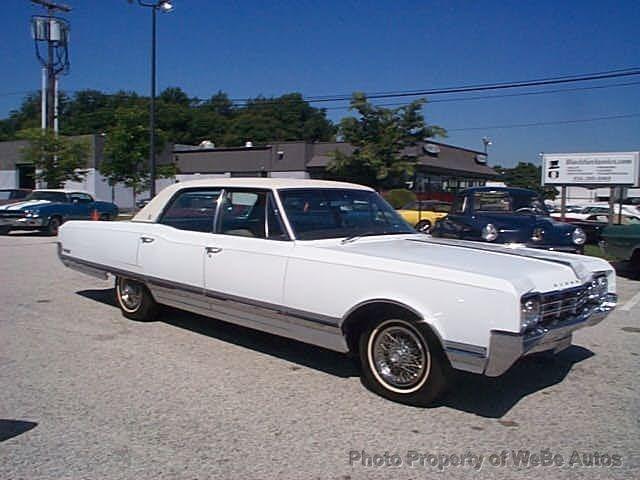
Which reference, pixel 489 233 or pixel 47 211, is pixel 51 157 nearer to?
pixel 47 211

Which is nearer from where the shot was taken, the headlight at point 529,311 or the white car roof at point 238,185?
the headlight at point 529,311

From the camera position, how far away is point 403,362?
4.42 meters

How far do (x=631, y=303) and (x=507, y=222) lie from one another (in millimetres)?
2570

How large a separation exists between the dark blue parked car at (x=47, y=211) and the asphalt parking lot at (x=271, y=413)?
13.3m

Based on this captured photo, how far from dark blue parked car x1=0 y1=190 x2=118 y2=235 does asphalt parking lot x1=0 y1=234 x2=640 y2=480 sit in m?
13.3

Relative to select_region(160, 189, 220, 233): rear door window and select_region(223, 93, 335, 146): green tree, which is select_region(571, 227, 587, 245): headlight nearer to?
select_region(160, 189, 220, 233): rear door window

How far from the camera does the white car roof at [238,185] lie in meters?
5.66

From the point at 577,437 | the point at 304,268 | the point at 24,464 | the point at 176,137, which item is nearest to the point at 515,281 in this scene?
the point at 577,437

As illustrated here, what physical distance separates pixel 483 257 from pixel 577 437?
4.76ft

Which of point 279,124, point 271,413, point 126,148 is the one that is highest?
point 279,124

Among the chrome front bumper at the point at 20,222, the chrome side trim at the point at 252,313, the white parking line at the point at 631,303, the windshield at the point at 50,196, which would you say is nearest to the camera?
the chrome side trim at the point at 252,313

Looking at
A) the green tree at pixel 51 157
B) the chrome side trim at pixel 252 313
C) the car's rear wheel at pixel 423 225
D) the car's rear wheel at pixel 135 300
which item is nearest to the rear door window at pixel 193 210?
the chrome side trim at pixel 252 313

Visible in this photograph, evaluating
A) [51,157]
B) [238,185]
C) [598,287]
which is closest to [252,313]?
[238,185]

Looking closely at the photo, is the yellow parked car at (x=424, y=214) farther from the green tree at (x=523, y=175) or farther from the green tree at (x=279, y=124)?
the green tree at (x=523, y=175)
